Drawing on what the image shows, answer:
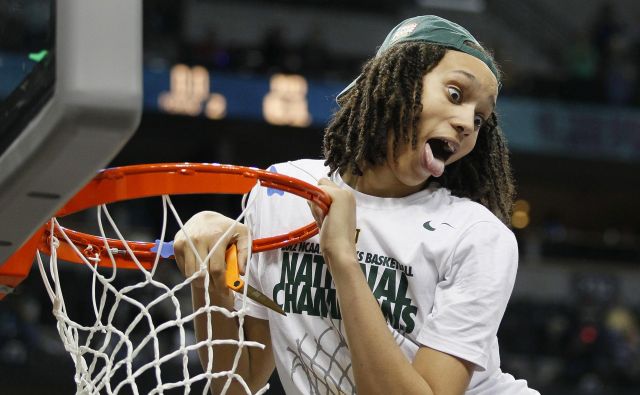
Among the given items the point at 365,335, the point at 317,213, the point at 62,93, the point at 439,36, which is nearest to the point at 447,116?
the point at 439,36

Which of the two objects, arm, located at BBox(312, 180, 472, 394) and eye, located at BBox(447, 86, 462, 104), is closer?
arm, located at BBox(312, 180, 472, 394)

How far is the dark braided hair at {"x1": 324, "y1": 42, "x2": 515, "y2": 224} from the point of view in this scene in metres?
1.99

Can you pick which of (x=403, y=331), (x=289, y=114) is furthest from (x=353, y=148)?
(x=289, y=114)

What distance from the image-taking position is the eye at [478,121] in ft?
6.59

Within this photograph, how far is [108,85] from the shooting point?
117cm

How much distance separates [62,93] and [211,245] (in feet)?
2.73

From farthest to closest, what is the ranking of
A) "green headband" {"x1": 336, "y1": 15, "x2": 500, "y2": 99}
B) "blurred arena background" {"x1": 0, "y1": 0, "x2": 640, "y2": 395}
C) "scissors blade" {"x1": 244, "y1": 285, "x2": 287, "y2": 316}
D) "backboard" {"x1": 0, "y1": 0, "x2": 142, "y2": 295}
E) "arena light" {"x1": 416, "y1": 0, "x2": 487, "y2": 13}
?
"arena light" {"x1": 416, "y1": 0, "x2": 487, "y2": 13} → "blurred arena background" {"x1": 0, "y1": 0, "x2": 640, "y2": 395} → "green headband" {"x1": 336, "y1": 15, "x2": 500, "y2": 99} → "scissors blade" {"x1": 244, "y1": 285, "x2": 287, "y2": 316} → "backboard" {"x1": 0, "y1": 0, "x2": 142, "y2": 295}

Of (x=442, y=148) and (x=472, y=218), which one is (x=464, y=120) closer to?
(x=442, y=148)

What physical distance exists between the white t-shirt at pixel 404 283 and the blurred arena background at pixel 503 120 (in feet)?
16.1

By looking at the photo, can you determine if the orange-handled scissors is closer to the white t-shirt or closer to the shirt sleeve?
the white t-shirt

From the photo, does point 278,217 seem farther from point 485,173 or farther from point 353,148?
point 485,173

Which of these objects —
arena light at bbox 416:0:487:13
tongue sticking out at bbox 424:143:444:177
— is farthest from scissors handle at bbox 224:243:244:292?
arena light at bbox 416:0:487:13

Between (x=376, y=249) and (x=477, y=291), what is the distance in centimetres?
21

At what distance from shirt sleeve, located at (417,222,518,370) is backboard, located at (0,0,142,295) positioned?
805mm
